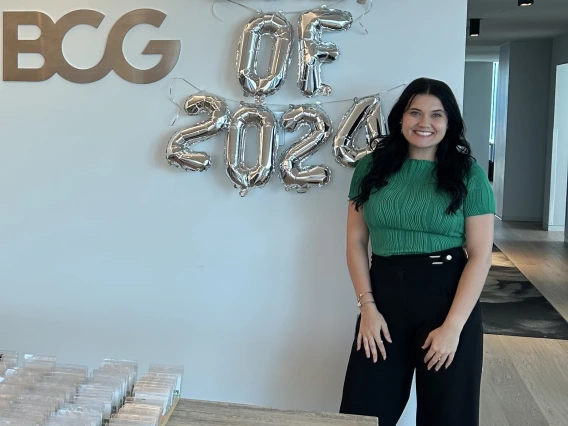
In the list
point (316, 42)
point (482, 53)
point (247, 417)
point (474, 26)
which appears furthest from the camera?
point (482, 53)

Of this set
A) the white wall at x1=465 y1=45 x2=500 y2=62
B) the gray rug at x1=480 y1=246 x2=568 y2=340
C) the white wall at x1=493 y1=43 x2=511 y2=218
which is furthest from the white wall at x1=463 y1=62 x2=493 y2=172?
the gray rug at x1=480 y1=246 x2=568 y2=340

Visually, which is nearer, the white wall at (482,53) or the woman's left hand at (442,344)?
the woman's left hand at (442,344)

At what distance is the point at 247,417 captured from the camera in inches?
54.4

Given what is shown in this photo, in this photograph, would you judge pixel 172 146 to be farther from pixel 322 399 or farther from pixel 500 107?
pixel 500 107

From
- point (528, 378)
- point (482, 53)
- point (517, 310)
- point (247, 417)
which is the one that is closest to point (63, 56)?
point (247, 417)

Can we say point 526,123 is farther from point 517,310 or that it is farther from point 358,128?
point 358,128

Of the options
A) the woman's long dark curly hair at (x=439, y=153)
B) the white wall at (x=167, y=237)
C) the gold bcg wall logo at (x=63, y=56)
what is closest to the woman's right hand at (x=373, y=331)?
the woman's long dark curly hair at (x=439, y=153)

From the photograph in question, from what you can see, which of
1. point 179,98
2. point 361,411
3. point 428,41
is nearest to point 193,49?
point 179,98

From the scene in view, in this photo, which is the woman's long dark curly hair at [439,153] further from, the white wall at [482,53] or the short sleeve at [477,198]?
the white wall at [482,53]

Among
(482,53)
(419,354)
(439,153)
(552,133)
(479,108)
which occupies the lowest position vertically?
(419,354)

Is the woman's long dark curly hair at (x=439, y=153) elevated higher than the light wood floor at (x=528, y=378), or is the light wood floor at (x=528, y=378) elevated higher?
the woman's long dark curly hair at (x=439, y=153)

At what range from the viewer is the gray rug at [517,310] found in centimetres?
420

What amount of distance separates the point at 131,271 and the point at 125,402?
128cm

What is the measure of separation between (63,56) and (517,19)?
5864 millimetres
